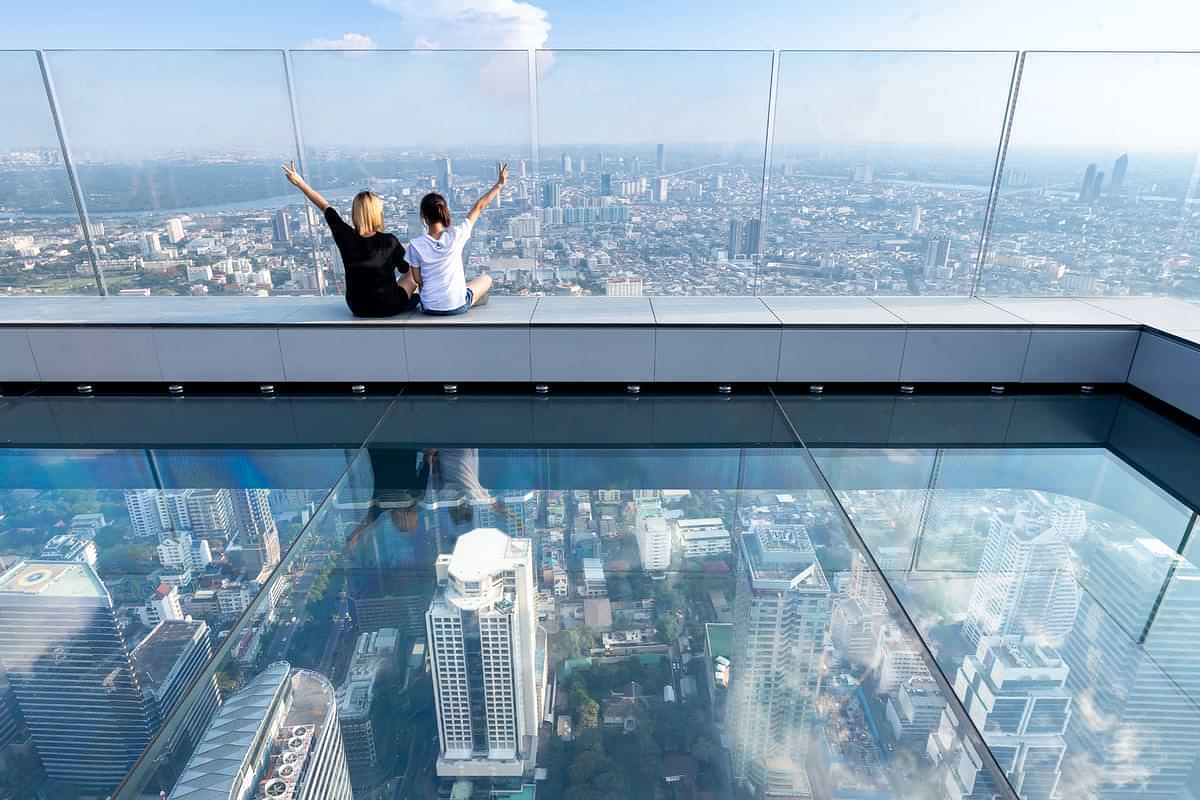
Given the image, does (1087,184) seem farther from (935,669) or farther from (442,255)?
(442,255)

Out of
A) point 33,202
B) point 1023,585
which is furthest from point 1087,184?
point 33,202

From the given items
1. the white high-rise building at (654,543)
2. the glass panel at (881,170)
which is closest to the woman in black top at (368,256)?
the white high-rise building at (654,543)

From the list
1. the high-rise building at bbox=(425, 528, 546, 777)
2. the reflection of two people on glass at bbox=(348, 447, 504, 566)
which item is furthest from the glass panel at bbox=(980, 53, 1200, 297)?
the high-rise building at bbox=(425, 528, 546, 777)

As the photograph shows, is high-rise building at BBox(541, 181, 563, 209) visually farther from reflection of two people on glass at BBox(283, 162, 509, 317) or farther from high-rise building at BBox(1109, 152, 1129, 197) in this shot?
high-rise building at BBox(1109, 152, 1129, 197)

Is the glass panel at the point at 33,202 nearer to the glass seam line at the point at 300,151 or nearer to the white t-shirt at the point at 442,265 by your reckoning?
the glass seam line at the point at 300,151

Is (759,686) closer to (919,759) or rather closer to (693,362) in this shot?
(919,759)
